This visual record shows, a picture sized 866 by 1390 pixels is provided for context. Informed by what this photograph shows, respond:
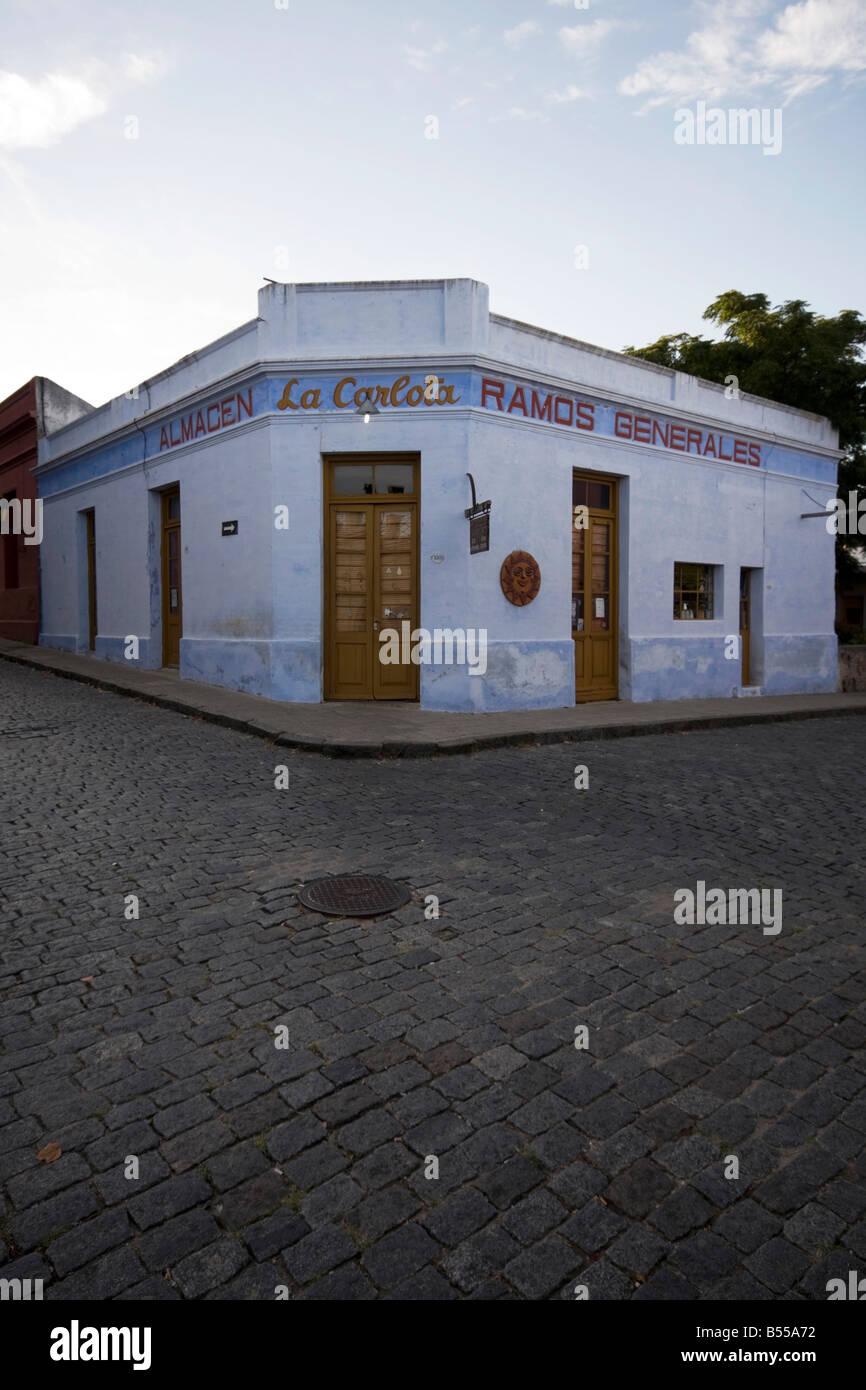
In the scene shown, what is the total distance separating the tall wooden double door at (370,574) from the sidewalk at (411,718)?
442 mm

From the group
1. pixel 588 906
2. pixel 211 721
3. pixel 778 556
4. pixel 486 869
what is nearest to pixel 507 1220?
pixel 588 906

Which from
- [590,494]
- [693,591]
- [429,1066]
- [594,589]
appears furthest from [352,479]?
[429,1066]

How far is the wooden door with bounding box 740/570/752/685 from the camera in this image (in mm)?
16719

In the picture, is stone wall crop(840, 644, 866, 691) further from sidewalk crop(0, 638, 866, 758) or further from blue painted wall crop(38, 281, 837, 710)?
sidewalk crop(0, 638, 866, 758)

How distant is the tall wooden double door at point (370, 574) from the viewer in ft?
39.3

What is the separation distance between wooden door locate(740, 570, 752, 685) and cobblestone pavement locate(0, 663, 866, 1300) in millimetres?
11569

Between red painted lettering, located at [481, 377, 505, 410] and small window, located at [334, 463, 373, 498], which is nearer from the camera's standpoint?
red painted lettering, located at [481, 377, 505, 410]

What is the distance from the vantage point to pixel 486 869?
492 centimetres


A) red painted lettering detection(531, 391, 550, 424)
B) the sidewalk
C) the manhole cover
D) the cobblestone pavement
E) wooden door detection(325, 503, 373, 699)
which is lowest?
the cobblestone pavement

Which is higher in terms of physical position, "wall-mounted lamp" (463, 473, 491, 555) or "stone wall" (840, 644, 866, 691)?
"wall-mounted lamp" (463, 473, 491, 555)

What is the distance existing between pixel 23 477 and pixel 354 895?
21245mm

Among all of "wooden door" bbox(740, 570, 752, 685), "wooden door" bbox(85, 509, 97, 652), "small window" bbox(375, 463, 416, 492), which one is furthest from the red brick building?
"wooden door" bbox(740, 570, 752, 685)

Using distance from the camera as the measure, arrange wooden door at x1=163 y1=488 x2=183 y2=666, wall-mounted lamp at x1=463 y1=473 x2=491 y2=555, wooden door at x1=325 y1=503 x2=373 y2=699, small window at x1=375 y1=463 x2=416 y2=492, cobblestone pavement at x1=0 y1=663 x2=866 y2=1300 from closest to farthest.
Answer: cobblestone pavement at x1=0 y1=663 x2=866 y2=1300 < wall-mounted lamp at x1=463 y1=473 x2=491 y2=555 < small window at x1=375 y1=463 x2=416 y2=492 < wooden door at x1=325 y1=503 x2=373 y2=699 < wooden door at x1=163 y1=488 x2=183 y2=666
